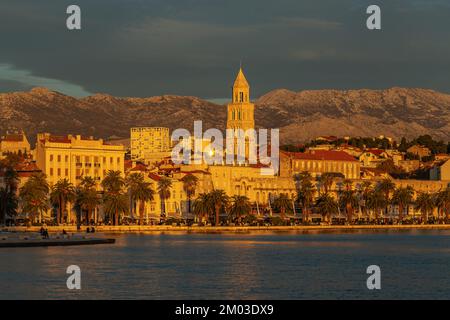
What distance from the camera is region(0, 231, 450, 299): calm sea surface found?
6706 centimetres

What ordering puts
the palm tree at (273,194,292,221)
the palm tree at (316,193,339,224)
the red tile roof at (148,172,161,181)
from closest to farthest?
1. the red tile roof at (148,172,161,181)
2. the palm tree at (273,194,292,221)
3. the palm tree at (316,193,339,224)

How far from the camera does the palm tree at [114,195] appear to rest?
514 ft

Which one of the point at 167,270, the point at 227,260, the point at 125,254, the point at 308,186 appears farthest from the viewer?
the point at 308,186

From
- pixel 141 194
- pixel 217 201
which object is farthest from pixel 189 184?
pixel 141 194

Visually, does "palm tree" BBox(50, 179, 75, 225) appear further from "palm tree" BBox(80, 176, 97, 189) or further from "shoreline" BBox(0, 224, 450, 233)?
"shoreline" BBox(0, 224, 450, 233)

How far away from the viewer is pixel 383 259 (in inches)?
3851

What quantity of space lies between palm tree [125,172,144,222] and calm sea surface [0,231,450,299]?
45053 millimetres

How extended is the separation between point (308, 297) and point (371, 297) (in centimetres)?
341

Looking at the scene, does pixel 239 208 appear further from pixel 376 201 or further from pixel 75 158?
pixel 376 201

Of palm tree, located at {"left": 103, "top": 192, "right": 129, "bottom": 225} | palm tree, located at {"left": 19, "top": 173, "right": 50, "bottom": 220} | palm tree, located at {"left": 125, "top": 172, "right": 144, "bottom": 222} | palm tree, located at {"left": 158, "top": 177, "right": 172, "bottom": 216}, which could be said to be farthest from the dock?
palm tree, located at {"left": 158, "top": 177, "right": 172, "bottom": 216}

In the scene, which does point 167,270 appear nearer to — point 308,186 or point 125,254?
point 125,254

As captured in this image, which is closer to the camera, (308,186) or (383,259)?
(383,259)

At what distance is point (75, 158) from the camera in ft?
577
